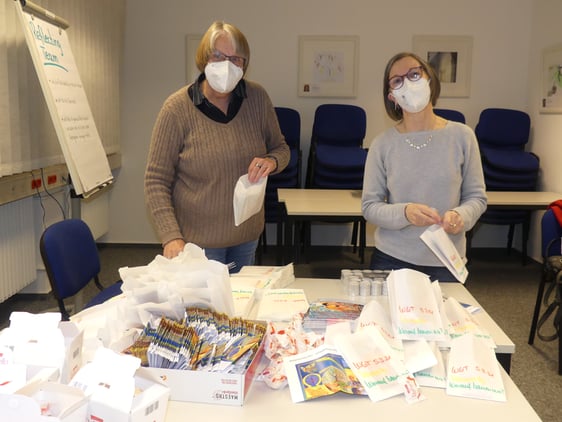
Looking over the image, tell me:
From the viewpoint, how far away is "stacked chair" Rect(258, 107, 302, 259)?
4844mm

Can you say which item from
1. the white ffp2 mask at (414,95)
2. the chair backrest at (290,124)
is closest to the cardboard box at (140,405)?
the white ffp2 mask at (414,95)

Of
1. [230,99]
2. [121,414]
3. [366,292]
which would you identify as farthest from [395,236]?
[121,414]

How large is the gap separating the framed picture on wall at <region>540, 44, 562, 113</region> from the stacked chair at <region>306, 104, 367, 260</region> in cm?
164

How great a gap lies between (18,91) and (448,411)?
2885 millimetres

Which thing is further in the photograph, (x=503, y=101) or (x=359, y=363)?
(x=503, y=101)

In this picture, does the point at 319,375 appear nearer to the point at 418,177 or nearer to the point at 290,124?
the point at 418,177

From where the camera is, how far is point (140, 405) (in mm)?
816

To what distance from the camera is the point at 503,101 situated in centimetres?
529

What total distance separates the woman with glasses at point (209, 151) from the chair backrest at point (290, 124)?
2.95m

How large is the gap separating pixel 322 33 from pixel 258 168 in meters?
3.71

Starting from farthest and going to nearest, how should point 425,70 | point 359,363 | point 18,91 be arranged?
point 18,91 → point 425,70 → point 359,363

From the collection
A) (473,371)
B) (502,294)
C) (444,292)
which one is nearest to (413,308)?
(473,371)

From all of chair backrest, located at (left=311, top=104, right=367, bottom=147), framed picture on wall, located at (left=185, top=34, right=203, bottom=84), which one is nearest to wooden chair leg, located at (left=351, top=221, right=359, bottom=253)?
chair backrest, located at (left=311, top=104, right=367, bottom=147)

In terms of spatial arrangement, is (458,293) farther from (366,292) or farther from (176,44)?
(176,44)
